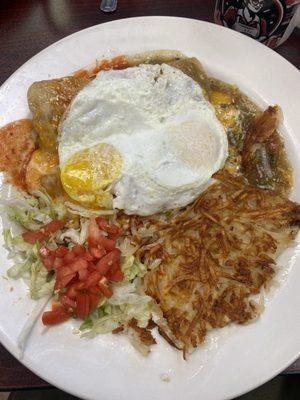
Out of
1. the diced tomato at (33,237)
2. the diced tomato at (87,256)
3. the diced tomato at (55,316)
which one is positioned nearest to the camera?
the diced tomato at (55,316)

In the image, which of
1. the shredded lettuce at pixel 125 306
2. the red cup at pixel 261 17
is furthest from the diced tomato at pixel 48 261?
the red cup at pixel 261 17

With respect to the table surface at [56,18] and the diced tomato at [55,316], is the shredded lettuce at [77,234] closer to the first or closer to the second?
the diced tomato at [55,316]

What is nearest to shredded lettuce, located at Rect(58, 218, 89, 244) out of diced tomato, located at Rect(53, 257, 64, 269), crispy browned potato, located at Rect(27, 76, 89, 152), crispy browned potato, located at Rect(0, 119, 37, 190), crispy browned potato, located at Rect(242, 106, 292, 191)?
diced tomato, located at Rect(53, 257, 64, 269)

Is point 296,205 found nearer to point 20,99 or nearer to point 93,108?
point 93,108

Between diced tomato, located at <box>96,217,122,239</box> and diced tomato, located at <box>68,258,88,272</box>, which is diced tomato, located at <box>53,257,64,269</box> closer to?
diced tomato, located at <box>68,258,88,272</box>

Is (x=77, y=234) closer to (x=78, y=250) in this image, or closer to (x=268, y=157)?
(x=78, y=250)

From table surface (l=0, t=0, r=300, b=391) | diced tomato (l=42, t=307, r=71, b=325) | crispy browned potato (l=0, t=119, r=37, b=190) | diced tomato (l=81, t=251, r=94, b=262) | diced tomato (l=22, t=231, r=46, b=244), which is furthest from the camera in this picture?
table surface (l=0, t=0, r=300, b=391)
